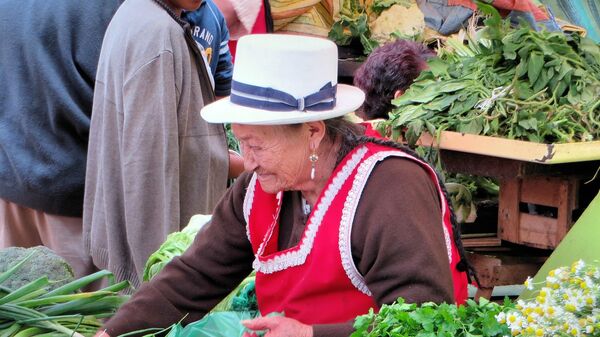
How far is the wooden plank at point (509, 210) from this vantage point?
3512 mm

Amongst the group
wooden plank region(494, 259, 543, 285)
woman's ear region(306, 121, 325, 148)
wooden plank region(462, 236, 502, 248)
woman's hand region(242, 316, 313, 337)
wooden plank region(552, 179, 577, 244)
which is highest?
woman's ear region(306, 121, 325, 148)

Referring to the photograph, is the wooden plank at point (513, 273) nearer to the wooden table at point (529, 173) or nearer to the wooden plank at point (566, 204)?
the wooden table at point (529, 173)

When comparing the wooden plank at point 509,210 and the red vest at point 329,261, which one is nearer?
the red vest at point 329,261

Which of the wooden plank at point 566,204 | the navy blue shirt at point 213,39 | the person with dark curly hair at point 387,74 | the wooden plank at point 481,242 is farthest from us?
the person with dark curly hair at point 387,74

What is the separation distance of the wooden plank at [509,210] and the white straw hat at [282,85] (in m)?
1.39

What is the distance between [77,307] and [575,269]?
4.92 feet

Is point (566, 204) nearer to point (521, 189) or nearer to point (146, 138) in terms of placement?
point (521, 189)

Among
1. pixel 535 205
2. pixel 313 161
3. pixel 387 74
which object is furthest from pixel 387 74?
pixel 313 161

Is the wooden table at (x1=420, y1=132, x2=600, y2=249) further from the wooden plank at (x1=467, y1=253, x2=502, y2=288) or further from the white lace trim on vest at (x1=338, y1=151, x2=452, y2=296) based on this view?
the white lace trim on vest at (x1=338, y1=151, x2=452, y2=296)

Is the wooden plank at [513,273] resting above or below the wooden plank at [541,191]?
below

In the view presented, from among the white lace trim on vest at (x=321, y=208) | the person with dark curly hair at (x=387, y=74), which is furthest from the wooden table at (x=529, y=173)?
the white lace trim on vest at (x=321, y=208)

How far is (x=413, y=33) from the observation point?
6.18m

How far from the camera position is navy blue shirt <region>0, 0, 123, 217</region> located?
12.4 feet

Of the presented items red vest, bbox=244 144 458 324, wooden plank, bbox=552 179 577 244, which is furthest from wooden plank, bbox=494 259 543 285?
red vest, bbox=244 144 458 324
